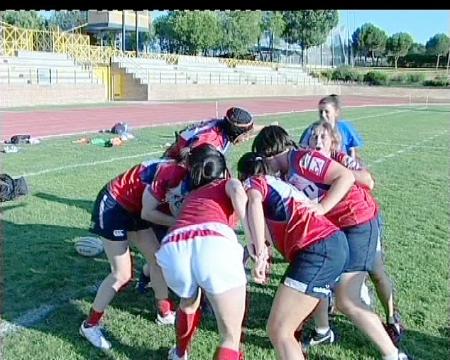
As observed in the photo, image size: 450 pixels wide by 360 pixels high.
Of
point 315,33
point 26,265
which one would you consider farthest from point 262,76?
point 26,265

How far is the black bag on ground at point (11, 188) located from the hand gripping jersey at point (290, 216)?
5727mm

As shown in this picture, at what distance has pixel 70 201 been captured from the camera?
789cm

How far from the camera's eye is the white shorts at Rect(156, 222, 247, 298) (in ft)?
9.07

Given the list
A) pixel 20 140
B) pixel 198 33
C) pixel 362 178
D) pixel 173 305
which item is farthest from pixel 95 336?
pixel 198 33

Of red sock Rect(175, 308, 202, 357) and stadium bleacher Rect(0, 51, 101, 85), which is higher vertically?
stadium bleacher Rect(0, 51, 101, 85)

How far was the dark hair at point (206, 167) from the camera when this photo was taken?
3.02 m

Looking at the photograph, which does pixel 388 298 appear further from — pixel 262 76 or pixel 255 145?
pixel 262 76

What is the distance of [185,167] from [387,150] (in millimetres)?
12228

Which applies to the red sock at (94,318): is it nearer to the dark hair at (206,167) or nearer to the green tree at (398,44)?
the dark hair at (206,167)

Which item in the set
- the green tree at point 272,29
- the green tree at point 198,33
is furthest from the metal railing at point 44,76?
the green tree at point 272,29

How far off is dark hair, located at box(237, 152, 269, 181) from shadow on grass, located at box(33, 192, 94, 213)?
4757 millimetres

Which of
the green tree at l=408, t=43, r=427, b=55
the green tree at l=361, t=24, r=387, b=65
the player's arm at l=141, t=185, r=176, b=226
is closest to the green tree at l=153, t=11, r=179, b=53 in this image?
the green tree at l=361, t=24, r=387, b=65

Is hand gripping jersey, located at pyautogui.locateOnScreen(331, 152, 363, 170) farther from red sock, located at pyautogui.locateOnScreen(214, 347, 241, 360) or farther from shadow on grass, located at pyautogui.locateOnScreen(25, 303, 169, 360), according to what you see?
shadow on grass, located at pyautogui.locateOnScreen(25, 303, 169, 360)

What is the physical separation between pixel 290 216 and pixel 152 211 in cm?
97
